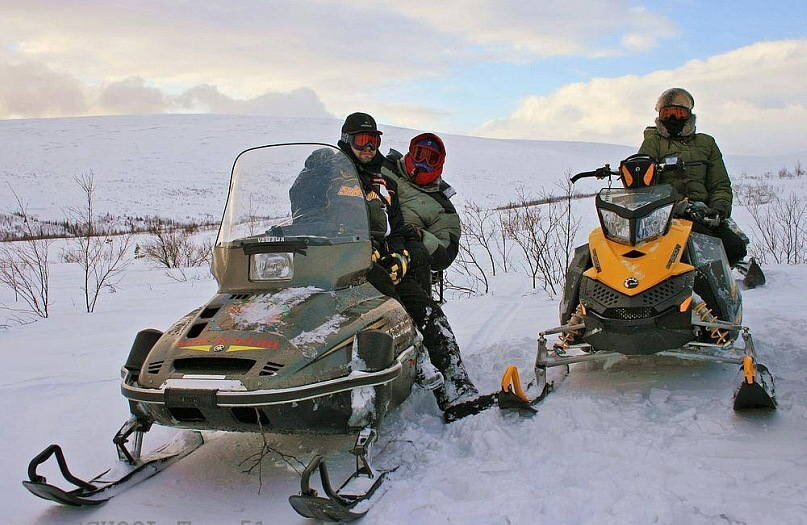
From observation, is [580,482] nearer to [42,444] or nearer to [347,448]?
[347,448]

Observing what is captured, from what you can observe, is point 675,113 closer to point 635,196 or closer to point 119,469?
point 635,196

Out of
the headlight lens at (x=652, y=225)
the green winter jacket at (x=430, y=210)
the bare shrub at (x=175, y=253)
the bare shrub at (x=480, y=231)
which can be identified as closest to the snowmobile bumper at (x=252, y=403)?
the headlight lens at (x=652, y=225)

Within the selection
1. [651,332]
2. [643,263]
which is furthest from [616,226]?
[651,332]

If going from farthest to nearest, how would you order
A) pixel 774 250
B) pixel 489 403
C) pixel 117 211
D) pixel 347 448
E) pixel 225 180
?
pixel 225 180
pixel 117 211
pixel 774 250
pixel 489 403
pixel 347 448

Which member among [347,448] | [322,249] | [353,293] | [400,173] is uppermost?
[400,173]

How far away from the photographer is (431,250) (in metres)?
4.70

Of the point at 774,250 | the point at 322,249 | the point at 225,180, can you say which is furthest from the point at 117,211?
the point at 322,249

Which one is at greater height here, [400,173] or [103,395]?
[400,173]

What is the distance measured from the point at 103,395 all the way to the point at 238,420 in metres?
1.91

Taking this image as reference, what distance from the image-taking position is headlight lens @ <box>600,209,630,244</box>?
3.94 m

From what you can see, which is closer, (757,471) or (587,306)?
(757,471)

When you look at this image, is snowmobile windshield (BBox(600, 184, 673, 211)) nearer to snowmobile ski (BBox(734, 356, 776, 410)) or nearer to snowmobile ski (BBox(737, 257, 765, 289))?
snowmobile ski (BBox(734, 356, 776, 410))

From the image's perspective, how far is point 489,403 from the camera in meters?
3.79

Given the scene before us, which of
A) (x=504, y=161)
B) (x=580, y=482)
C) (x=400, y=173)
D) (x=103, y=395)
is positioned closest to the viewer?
(x=580, y=482)
